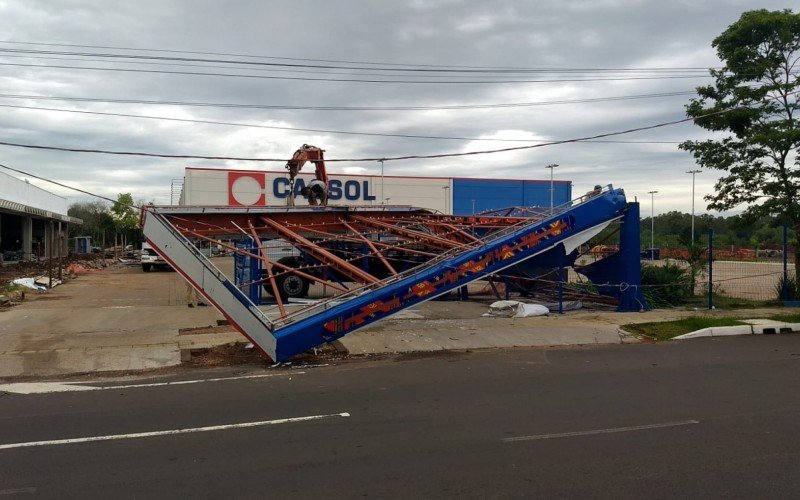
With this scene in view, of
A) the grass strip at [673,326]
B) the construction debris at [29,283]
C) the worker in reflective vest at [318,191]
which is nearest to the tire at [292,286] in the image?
the worker in reflective vest at [318,191]

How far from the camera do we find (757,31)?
1703 cm

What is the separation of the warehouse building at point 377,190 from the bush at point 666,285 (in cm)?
2685

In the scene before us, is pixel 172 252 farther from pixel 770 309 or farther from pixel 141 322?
pixel 770 309

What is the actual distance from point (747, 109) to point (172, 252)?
16.2 metres

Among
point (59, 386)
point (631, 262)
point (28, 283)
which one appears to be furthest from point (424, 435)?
point (28, 283)

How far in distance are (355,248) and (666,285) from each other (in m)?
9.73

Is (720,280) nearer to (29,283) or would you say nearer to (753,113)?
(753,113)

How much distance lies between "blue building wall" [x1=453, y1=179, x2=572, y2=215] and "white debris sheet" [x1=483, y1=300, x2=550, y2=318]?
108 ft

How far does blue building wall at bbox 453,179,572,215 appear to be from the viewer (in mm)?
49969

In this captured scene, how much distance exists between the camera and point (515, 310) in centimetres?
1647

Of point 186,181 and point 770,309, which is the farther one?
point 186,181

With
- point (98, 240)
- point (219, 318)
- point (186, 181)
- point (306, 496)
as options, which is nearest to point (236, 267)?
point (219, 318)

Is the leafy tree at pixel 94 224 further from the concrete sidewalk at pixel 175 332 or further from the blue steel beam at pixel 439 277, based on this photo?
the blue steel beam at pixel 439 277

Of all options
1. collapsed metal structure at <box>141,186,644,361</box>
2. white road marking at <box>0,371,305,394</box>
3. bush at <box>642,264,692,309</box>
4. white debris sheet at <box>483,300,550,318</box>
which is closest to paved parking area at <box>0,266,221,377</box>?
white road marking at <box>0,371,305,394</box>
